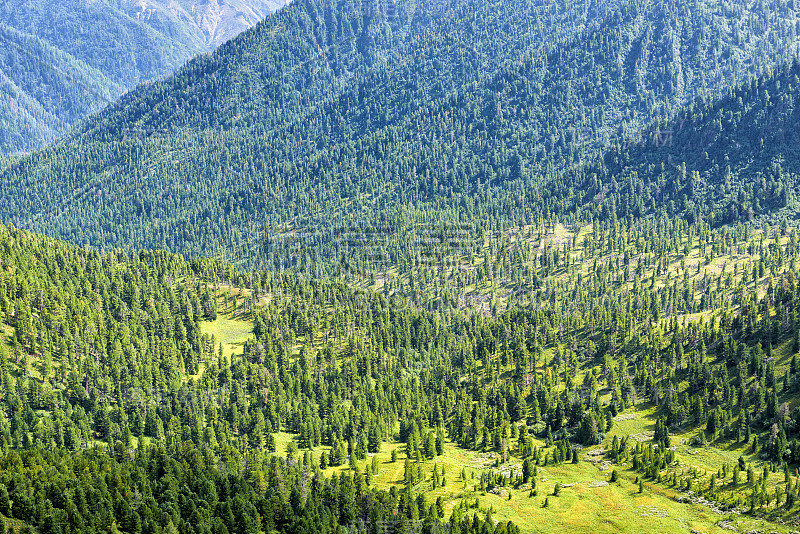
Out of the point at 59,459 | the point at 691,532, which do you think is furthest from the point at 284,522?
the point at 691,532

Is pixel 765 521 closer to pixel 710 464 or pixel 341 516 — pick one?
pixel 710 464

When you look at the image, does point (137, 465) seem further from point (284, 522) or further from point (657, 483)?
point (657, 483)

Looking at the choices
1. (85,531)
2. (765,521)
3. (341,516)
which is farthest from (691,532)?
(85,531)

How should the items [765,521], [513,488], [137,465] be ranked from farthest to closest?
[513,488] → [137,465] → [765,521]

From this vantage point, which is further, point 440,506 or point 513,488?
point 513,488

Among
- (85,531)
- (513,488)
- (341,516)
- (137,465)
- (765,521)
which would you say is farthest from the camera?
(513,488)

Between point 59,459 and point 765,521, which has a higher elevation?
point 59,459

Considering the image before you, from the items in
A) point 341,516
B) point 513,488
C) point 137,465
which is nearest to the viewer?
point 341,516

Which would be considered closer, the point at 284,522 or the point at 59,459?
the point at 284,522

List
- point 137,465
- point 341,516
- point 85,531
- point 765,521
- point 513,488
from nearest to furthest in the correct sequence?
point 85,531 < point 765,521 < point 341,516 < point 137,465 < point 513,488
